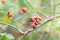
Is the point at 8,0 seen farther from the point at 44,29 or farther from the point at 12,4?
the point at 44,29

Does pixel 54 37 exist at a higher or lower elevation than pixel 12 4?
lower

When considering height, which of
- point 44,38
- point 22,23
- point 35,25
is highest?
point 35,25

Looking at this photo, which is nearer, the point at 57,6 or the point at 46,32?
the point at 57,6

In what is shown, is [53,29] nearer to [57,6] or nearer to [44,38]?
[44,38]

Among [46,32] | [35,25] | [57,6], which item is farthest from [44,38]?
[35,25]

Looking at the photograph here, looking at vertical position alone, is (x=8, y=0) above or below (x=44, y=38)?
above

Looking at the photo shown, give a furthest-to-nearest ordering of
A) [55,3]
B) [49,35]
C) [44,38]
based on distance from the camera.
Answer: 1. [44,38]
2. [49,35]
3. [55,3]

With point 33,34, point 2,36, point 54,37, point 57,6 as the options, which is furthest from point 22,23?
point 2,36

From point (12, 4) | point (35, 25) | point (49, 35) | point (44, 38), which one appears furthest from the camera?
point (12, 4)

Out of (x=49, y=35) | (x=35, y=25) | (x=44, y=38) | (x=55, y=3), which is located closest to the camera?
(x=35, y=25)
